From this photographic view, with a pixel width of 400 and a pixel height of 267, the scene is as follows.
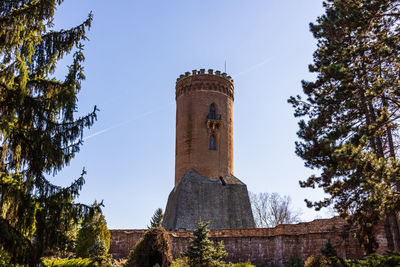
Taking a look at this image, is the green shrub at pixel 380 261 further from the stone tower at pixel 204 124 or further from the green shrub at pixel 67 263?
the stone tower at pixel 204 124

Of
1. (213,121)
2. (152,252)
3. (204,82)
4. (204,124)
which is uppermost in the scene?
(204,82)

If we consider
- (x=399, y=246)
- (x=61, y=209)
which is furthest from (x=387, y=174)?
(x=61, y=209)

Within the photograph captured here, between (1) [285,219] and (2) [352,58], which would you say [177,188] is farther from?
(2) [352,58]

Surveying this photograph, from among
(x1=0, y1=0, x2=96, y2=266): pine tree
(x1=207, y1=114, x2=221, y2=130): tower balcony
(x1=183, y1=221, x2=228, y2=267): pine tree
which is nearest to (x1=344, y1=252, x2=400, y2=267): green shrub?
(x1=183, y1=221, x2=228, y2=267): pine tree

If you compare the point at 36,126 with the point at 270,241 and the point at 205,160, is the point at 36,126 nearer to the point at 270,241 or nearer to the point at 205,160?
the point at 270,241

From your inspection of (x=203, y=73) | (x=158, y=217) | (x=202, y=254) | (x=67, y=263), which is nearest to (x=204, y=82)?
(x=203, y=73)

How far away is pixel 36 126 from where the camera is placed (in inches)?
342

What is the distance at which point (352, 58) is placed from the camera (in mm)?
11695

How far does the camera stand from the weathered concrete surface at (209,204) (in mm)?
26859

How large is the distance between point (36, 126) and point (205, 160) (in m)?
20.8

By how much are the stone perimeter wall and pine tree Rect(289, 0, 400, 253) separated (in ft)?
13.7

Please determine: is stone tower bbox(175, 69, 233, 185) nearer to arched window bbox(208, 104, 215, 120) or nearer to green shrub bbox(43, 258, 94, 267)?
arched window bbox(208, 104, 215, 120)

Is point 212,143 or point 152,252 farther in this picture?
point 212,143

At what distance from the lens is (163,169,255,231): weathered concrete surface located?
26.9 m
